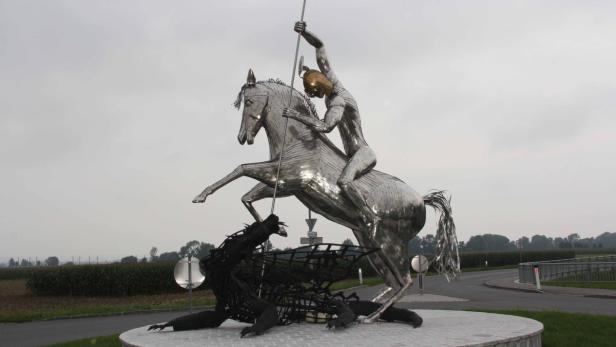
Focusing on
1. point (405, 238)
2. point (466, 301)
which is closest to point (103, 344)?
point (405, 238)

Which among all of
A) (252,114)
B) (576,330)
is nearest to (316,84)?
(252,114)

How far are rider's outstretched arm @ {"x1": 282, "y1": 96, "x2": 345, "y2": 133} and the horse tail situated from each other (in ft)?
7.19

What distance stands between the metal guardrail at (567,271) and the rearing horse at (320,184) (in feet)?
58.6

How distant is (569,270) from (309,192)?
25181 mm

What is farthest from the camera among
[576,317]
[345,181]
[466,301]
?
[466,301]

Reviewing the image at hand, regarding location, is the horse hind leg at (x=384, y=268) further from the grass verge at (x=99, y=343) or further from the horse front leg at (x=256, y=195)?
the grass verge at (x=99, y=343)

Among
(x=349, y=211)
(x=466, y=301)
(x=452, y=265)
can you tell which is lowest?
(x=466, y=301)

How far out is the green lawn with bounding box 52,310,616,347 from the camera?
29.4 ft

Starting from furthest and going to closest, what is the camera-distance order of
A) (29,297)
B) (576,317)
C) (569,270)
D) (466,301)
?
(569,270) < (29,297) < (466,301) < (576,317)

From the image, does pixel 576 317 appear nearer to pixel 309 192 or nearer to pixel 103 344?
pixel 309 192

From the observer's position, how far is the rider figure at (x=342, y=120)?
24.6 feet

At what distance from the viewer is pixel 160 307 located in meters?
18.5

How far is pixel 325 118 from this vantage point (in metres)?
7.70

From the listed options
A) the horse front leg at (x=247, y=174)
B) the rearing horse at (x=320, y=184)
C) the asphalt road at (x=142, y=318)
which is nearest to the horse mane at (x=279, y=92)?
the rearing horse at (x=320, y=184)
